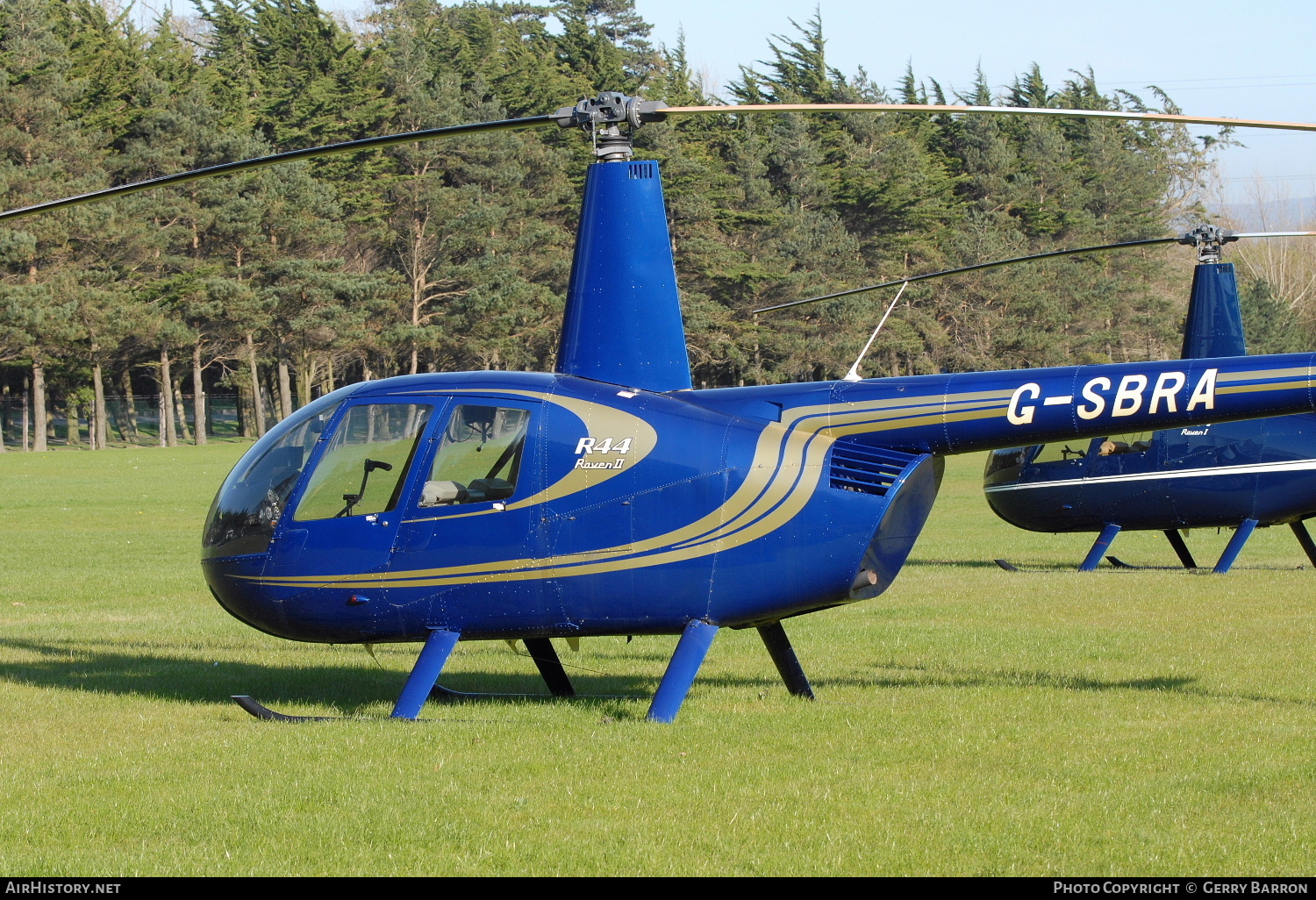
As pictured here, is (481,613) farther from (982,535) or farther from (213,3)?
(213,3)

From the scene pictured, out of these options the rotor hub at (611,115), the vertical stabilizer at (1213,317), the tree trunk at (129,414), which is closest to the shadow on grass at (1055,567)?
the vertical stabilizer at (1213,317)

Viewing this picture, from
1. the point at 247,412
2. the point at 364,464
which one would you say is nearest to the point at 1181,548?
the point at 364,464

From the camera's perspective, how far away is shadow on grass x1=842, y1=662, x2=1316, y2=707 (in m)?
9.13

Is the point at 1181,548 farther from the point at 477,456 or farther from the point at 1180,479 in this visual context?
the point at 477,456

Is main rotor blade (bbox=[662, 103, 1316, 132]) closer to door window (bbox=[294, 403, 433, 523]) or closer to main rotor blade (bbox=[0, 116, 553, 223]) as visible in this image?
main rotor blade (bbox=[0, 116, 553, 223])

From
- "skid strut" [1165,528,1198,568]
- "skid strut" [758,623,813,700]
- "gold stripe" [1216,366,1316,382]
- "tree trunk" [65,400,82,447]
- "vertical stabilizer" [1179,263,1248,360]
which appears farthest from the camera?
"tree trunk" [65,400,82,447]

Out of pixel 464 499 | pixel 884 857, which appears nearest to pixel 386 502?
pixel 464 499

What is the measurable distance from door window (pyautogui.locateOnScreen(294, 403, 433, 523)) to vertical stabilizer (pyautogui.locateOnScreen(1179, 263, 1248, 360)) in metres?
12.1

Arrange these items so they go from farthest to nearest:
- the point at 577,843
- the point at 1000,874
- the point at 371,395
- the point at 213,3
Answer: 1. the point at 213,3
2. the point at 371,395
3. the point at 577,843
4. the point at 1000,874

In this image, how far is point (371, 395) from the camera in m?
8.73

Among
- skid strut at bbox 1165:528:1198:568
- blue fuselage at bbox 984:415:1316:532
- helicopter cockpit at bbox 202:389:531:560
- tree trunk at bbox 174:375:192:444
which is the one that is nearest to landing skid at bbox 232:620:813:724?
helicopter cockpit at bbox 202:389:531:560

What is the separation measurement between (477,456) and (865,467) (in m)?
2.38

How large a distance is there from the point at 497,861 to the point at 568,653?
6009mm

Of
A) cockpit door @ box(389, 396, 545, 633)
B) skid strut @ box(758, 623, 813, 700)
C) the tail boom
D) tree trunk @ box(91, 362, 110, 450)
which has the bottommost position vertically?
tree trunk @ box(91, 362, 110, 450)
